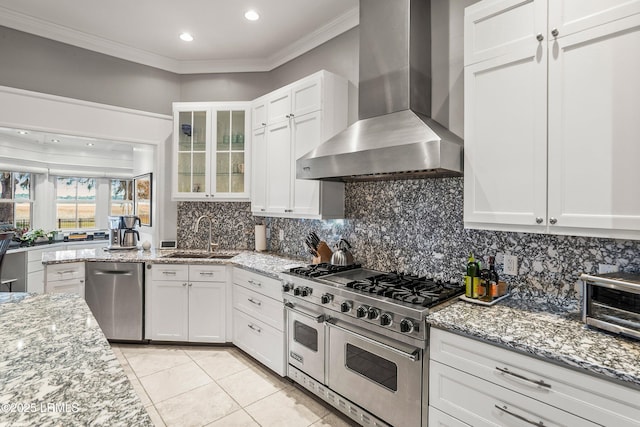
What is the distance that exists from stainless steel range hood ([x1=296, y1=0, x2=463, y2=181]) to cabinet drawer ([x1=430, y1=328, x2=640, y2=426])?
965 millimetres

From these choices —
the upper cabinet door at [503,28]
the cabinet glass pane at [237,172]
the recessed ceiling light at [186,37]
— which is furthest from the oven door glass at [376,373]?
the recessed ceiling light at [186,37]

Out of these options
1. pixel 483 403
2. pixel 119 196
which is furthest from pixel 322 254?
pixel 119 196

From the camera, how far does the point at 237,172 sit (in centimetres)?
374

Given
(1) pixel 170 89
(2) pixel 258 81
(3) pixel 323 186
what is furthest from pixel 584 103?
(1) pixel 170 89

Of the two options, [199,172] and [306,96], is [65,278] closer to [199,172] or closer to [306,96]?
[199,172]

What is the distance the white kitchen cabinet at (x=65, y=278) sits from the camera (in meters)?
3.10

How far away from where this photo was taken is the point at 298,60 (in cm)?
358

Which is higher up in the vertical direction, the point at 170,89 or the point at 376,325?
the point at 170,89

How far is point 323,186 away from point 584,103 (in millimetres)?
1801

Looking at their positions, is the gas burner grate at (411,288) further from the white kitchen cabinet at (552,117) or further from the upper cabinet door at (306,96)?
the upper cabinet door at (306,96)

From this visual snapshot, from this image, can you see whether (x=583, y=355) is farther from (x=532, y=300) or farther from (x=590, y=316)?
(x=532, y=300)

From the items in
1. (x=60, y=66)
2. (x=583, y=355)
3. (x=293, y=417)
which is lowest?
(x=293, y=417)

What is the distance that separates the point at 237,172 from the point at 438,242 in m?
2.37

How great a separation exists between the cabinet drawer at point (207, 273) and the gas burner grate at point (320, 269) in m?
0.95
